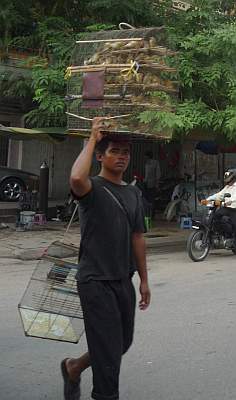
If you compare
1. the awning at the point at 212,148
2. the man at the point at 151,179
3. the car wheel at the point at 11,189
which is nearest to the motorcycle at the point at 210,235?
the man at the point at 151,179

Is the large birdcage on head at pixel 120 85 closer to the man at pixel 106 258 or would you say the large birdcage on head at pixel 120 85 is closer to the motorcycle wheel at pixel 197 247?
the man at pixel 106 258

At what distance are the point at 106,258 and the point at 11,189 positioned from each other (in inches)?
563

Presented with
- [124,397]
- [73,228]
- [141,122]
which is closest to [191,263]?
[73,228]

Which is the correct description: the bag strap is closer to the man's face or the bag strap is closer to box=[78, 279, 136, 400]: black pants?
the man's face

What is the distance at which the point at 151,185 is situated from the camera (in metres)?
15.9

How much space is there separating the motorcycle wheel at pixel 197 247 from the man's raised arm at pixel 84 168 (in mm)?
7335

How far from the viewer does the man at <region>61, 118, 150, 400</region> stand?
3.23 m

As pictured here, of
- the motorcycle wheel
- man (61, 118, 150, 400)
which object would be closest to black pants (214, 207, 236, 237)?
the motorcycle wheel

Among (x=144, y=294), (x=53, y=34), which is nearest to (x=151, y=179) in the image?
(x=53, y=34)

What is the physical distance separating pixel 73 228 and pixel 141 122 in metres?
10.8

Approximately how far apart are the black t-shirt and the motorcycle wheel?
7.10 metres

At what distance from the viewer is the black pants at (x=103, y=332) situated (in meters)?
3.23

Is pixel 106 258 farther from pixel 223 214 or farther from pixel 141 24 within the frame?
pixel 141 24

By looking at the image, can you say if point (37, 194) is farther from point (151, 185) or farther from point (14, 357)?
point (14, 357)
